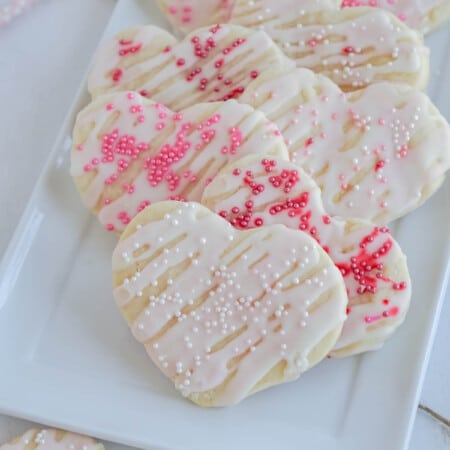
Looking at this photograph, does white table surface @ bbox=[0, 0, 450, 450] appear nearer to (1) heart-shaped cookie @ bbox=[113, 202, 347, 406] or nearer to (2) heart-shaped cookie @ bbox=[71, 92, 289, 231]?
(2) heart-shaped cookie @ bbox=[71, 92, 289, 231]

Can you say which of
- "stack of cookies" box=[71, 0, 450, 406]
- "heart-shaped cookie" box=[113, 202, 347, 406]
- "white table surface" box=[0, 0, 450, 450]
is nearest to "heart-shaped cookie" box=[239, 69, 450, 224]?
"stack of cookies" box=[71, 0, 450, 406]

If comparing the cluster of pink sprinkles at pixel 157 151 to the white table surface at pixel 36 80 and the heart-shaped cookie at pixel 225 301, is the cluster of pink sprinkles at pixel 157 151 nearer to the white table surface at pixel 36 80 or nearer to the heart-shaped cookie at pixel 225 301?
the heart-shaped cookie at pixel 225 301

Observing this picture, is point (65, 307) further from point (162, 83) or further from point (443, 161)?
point (443, 161)

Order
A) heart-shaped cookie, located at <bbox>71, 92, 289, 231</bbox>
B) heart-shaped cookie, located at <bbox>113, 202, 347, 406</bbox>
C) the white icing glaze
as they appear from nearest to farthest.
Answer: heart-shaped cookie, located at <bbox>113, 202, 347, 406</bbox> → heart-shaped cookie, located at <bbox>71, 92, 289, 231</bbox> → the white icing glaze

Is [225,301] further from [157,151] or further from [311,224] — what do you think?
[157,151]

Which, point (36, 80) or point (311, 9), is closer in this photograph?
point (311, 9)

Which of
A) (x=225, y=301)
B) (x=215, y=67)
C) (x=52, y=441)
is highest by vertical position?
(x=215, y=67)

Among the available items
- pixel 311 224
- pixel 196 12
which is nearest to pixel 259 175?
pixel 311 224
